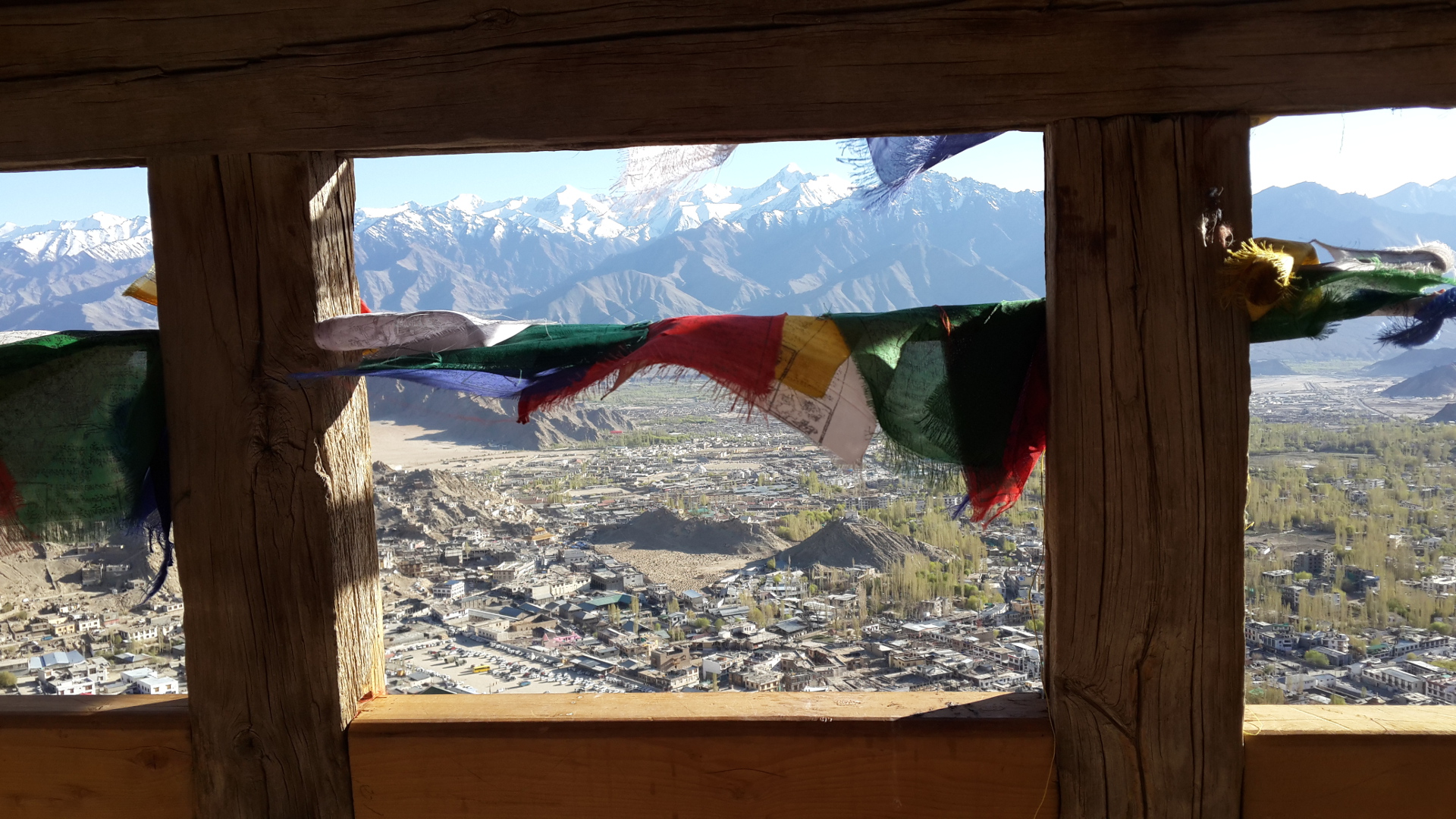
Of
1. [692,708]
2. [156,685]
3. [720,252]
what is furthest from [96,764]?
[720,252]

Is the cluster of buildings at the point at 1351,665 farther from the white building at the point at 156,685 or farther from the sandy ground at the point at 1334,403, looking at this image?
the white building at the point at 156,685

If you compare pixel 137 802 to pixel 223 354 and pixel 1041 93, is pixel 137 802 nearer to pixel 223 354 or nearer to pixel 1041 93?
pixel 223 354

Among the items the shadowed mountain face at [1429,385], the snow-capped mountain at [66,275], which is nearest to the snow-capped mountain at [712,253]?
the shadowed mountain face at [1429,385]

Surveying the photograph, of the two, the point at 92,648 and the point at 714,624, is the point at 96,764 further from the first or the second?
the point at 714,624

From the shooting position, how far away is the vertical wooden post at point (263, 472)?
69.7 inches

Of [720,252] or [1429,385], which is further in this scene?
[720,252]

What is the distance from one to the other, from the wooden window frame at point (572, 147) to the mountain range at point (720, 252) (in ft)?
0.81

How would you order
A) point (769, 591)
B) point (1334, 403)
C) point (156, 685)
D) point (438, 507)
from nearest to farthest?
point (156, 685) < point (769, 591) < point (438, 507) < point (1334, 403)

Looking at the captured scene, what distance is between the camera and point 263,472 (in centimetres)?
180

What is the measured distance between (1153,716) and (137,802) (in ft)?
7.24

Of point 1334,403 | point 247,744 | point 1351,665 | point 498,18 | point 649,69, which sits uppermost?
point 498,18

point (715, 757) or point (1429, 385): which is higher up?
point (1429, 385)

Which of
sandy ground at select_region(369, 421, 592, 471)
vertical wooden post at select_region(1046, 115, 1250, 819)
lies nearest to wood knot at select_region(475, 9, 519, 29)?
sandy ground at select_region(369, 421, 592, 471)

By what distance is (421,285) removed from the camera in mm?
33031
